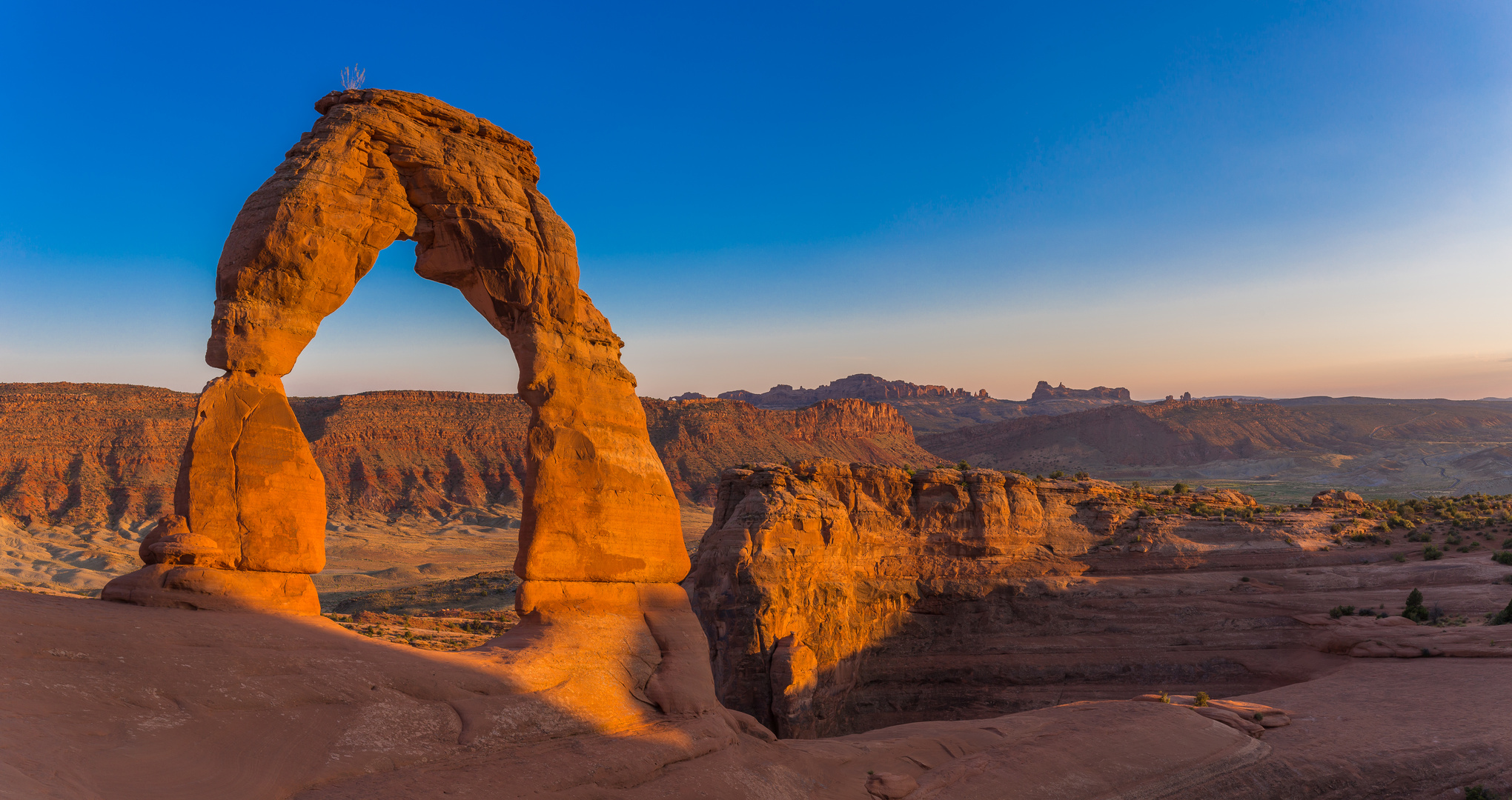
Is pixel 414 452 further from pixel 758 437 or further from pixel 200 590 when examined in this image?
pixel 200 590

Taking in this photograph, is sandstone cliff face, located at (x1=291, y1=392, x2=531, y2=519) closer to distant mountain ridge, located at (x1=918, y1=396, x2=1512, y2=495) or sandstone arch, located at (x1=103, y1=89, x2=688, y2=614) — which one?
sandstone arch, located at (x1=103, y1=89, x2=688, y2=614)

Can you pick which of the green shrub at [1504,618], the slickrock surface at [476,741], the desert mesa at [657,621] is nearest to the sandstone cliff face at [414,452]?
the desert mesa at [657,621]

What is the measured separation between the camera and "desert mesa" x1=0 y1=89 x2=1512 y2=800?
8070 millimetres

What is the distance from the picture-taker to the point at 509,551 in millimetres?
63469

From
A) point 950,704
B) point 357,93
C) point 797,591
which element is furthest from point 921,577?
point 357,93

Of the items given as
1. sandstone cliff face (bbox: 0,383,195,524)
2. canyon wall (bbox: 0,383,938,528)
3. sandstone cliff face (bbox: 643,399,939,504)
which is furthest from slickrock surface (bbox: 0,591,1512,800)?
sandstone cliff face (bbox: 0,383,195,524)

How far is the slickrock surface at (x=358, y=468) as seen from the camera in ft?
177

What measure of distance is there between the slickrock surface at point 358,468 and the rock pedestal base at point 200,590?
36.3 metres

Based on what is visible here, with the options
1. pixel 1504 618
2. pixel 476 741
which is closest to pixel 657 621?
pixel 476 741

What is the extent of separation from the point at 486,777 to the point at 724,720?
454cm

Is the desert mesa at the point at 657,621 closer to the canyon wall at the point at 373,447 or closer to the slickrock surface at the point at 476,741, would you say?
the slickrock surface at the point at 476,741

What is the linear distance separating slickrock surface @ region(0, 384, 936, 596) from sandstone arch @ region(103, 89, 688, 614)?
36067mm

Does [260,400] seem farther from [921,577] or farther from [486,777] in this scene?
[921,577]

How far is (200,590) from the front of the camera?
30.2 ft
